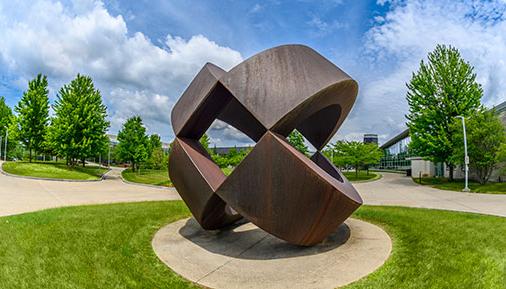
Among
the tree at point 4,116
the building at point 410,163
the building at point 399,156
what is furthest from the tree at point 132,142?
the building at point 399,156

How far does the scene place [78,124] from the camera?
31.9 m

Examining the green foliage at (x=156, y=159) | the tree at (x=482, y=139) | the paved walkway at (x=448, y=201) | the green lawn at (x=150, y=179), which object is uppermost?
the tree at (x=482, y=139)

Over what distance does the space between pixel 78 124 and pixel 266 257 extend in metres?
32.1

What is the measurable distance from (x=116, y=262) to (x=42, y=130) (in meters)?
38.4

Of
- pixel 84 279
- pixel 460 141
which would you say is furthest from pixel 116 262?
pixel 460 141

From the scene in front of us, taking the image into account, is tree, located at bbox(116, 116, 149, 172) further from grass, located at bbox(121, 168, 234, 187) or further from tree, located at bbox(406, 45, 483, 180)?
tree, located at bbox(406, 45, 483, 180)

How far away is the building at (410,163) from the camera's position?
32700 mm

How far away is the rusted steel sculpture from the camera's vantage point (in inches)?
211

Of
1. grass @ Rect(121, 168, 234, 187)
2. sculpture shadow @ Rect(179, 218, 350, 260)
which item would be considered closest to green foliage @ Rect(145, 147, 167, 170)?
grass @ Rect(121, 168, 234, 187)

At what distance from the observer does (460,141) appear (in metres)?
26.2

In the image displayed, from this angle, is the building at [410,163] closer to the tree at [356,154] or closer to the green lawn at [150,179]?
the tree at [356,154]

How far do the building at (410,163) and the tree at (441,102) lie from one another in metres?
3.50

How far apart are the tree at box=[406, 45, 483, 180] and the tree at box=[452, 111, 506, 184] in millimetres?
1867

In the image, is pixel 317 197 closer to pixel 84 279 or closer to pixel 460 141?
pixel 84 279
